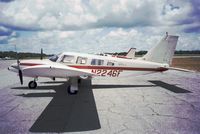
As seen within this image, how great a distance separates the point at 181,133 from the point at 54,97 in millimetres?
7075

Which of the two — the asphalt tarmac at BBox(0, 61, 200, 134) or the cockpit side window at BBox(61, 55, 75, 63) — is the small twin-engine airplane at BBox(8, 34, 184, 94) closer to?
the cockpit side window at BBox(61, 55, 75, 63)

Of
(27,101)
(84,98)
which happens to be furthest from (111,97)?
(27,101)

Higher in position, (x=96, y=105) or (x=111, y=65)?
(x=111, y=65)

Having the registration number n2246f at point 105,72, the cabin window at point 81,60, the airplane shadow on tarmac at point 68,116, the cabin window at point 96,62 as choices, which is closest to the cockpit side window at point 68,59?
the cabin window at point 81,60

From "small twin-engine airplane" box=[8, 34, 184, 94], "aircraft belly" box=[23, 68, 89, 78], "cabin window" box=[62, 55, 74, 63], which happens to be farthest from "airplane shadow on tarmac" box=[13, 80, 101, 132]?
"cabin window" box=[62, 55, 74, 63]

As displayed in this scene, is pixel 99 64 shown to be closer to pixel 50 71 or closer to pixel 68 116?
pixel 50 71

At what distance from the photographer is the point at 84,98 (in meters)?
10.6

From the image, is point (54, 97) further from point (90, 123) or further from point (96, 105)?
point (90, 123)

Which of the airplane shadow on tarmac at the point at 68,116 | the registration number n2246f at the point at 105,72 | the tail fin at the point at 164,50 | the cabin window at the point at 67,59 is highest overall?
the tail fin at the point at 164,50

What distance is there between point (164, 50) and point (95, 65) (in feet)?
18.2

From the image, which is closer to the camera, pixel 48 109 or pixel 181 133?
pixel 181 133

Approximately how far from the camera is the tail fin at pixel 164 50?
571 inches

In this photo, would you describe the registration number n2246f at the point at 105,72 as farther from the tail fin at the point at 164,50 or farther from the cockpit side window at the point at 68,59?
the tail fin at the point at 164,50

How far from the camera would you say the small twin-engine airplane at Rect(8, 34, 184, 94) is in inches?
442
